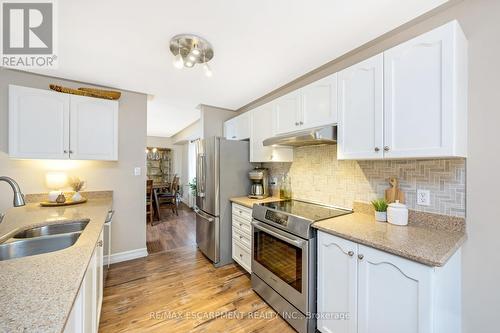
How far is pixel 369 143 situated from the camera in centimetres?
143

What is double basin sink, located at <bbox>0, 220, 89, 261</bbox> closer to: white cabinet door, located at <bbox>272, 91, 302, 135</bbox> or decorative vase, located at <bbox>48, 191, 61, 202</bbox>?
decorative vase, located at <bbox>48, 191, 61, 202</bbox>

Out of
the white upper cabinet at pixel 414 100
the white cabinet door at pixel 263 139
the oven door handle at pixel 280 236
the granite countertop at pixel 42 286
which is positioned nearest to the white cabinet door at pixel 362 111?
the white upper cabinet at pixel 414 100

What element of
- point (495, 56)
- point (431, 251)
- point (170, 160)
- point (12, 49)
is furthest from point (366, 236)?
point (170, 160)

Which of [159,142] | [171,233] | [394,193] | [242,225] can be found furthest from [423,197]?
[159,142]

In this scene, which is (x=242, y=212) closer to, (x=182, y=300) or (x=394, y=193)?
(x=182, y=300)

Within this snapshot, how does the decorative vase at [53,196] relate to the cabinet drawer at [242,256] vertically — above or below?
above

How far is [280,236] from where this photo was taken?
1.71 m

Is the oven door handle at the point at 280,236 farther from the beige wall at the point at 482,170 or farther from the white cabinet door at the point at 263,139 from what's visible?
the beige wall at the point at 482,170

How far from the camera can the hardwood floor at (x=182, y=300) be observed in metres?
1.63

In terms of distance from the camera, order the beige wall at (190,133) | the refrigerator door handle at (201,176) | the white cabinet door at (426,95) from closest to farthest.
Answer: the white cabinet door at (426,95), the refrigerator door handle at (201,176), the beige wall at (190,133)

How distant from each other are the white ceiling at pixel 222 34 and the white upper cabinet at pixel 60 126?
0.34 m

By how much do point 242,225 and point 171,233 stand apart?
2.13m

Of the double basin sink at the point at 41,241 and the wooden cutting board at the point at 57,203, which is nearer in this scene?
the double basin sink at the point at 41,241

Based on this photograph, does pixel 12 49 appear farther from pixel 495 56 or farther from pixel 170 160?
pixel 170 160
